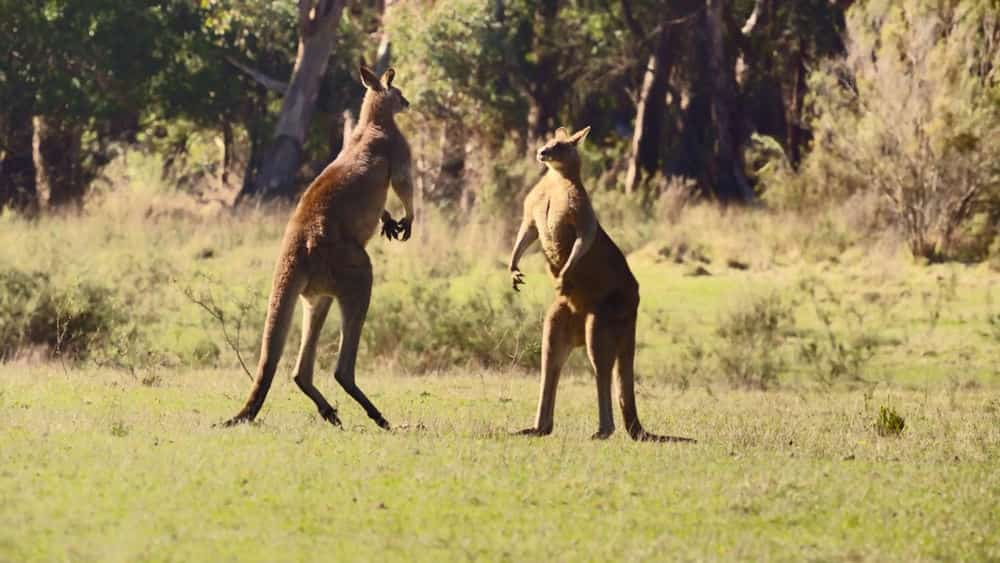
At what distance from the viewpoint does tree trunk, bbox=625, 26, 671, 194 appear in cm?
3594

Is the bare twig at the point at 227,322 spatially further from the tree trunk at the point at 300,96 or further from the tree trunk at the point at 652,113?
the tree trunk at the point at 652,113

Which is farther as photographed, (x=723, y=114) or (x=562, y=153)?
(x=723, y=114)

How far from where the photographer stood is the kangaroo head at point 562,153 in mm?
11383

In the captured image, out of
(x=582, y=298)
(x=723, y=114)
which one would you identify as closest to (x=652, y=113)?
(x=723, y=114)

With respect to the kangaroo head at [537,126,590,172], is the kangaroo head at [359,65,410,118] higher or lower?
higher

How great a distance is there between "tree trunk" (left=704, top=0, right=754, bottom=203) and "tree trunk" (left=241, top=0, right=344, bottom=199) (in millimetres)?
6603

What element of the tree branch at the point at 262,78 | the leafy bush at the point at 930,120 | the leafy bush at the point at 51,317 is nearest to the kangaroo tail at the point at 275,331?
the leafy bush at the point at 51,317

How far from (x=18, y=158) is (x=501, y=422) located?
23707mm

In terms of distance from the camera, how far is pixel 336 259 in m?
11.2

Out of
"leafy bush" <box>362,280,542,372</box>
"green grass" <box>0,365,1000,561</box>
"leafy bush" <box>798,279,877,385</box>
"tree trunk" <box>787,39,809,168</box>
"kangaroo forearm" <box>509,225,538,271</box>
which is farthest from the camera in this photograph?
"tree trunk" <box>787,39,809,168</box>

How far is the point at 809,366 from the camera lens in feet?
58.1

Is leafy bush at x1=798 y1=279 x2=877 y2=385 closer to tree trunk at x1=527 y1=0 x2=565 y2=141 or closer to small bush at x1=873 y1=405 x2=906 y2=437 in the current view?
small bush at x1=873 y1=405 x2=906 y2=437

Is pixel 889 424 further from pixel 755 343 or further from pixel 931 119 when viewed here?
pixel 931 119

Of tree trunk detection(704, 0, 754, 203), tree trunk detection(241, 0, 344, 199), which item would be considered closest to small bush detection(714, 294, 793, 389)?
tree trunk detection(704, 0, 754, 203)
